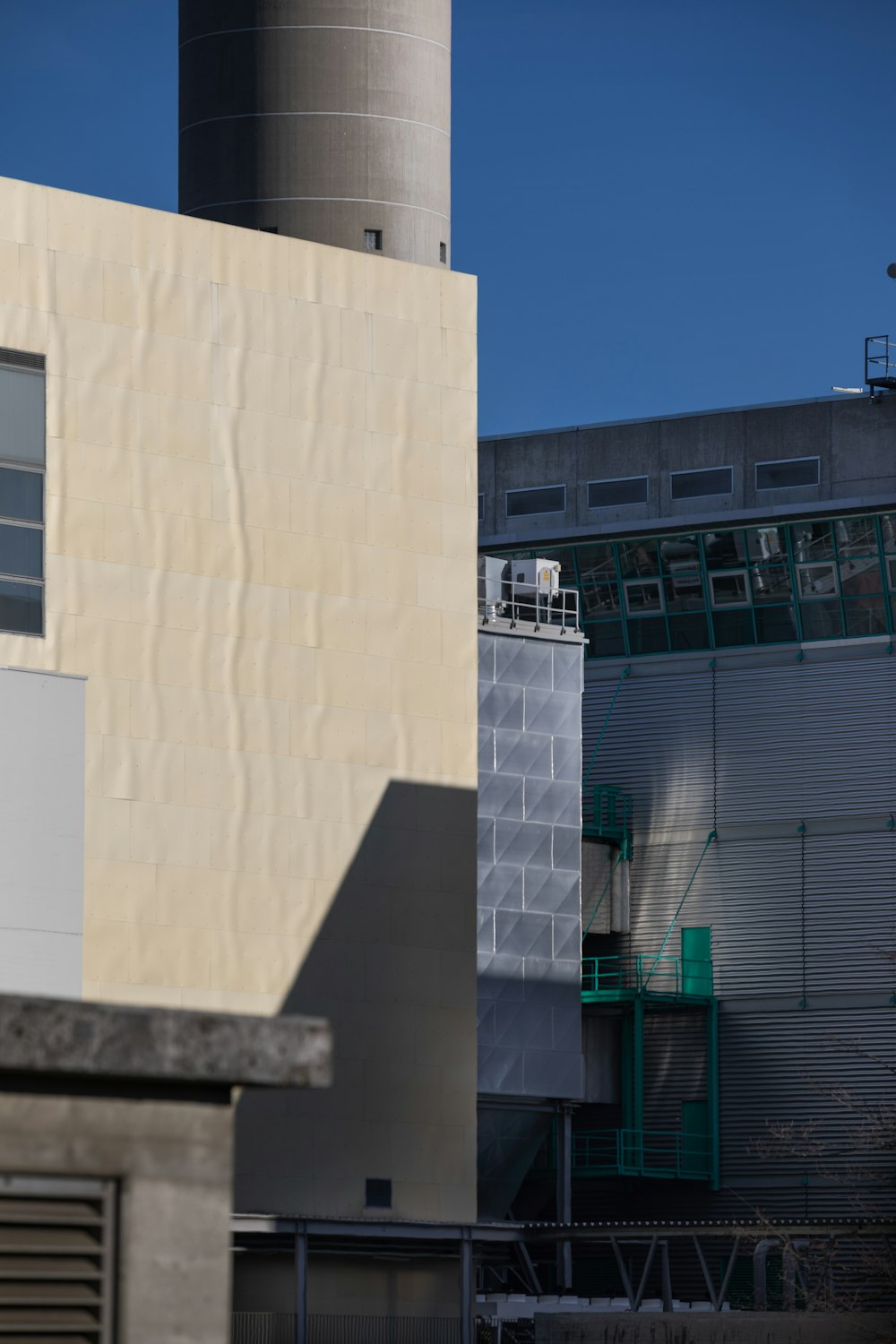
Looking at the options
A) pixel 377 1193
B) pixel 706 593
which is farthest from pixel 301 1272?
pixel 706 593

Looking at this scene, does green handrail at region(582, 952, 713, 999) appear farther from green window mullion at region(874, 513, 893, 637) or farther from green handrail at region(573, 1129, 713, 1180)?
green window mullion at region(874, 513, 893, 637)

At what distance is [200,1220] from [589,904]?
49.8 metres

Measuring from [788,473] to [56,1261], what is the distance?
51243 millimetres

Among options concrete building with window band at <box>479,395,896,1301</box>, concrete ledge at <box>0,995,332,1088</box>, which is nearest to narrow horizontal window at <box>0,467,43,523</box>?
concrete building with window band at <box>479,395,896,1301</box>

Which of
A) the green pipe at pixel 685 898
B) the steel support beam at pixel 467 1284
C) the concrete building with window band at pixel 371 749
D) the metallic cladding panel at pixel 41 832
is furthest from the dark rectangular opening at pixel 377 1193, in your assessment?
the green pipe at pixel 685 898

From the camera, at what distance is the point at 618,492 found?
209 feet

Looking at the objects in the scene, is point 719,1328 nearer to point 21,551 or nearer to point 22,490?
point 21,551

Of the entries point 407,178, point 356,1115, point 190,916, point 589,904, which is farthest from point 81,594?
point 589,904

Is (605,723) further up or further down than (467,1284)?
further up

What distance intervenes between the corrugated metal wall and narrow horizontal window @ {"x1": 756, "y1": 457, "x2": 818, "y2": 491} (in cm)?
460

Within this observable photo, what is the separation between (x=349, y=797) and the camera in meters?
42.7

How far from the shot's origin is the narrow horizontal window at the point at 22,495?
127ft

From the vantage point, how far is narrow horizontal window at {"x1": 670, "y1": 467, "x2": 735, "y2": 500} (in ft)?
204

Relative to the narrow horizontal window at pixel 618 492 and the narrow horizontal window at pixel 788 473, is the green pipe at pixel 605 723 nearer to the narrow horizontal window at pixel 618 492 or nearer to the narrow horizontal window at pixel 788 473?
the narrow horizontal window at pixel 618 492
